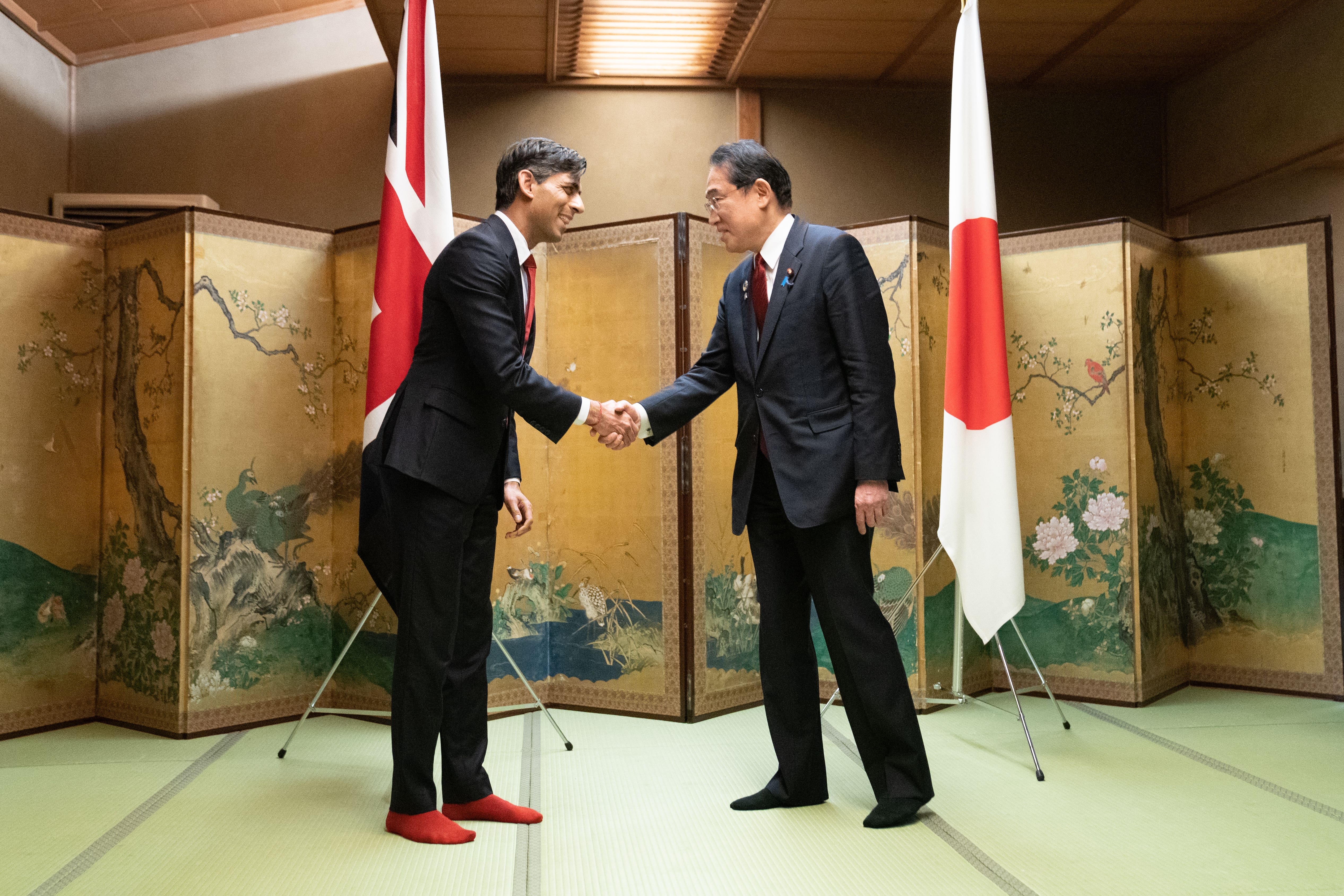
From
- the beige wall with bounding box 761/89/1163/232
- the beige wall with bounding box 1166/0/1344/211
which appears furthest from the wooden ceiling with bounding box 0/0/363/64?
the beige wall with bounding box 1166/0/1344/211

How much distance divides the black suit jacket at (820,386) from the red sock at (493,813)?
34.4 inches

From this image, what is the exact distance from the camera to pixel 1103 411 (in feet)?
12.3

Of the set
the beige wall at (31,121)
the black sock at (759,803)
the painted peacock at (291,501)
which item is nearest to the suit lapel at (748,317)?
the black sock at (759,803)

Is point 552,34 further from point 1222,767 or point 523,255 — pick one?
point 1222,767

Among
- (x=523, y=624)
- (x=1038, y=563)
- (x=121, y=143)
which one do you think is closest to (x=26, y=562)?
(x=523, y=624)

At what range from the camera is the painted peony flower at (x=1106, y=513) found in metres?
3.71

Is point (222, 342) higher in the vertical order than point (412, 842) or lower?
higher

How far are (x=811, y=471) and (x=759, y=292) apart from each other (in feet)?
1.75

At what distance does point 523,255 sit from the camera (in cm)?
246

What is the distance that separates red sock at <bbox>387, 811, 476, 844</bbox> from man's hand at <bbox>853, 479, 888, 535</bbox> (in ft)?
3.85

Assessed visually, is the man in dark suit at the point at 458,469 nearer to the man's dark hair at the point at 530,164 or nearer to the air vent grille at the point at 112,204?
the man's dark hair at the point at 530,164

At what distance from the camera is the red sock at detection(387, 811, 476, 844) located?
226cm

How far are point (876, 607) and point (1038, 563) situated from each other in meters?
1.73

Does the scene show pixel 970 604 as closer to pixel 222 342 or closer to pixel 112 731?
pixel 222 342
